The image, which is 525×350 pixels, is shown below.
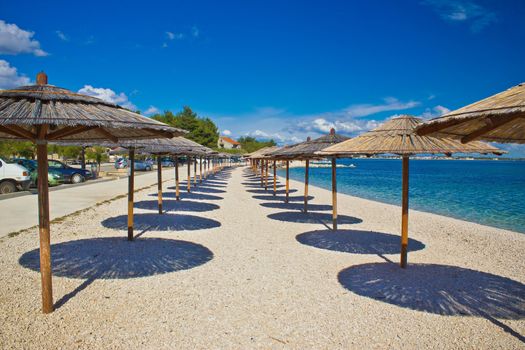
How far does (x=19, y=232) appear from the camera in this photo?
8.47 meters

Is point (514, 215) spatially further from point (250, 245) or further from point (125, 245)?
point (125, 245)

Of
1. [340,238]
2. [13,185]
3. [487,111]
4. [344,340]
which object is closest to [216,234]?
[340,238]

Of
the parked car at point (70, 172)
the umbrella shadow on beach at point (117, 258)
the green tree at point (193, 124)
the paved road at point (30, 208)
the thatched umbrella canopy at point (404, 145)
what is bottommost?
the umbrella shadow on beach at point (117, 258)

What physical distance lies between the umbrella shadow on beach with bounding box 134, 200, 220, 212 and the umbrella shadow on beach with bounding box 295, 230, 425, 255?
4908 millimetres

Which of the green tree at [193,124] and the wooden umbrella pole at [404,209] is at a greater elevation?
the green tree at [193,124]

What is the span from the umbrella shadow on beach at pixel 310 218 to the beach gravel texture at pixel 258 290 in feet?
5.74

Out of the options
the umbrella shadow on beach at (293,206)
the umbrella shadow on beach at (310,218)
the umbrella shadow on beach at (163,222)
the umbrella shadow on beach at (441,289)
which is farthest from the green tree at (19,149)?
the umbrella shadow on beach at (441,289)

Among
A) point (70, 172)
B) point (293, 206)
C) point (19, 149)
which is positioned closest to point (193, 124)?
point (19, 149)

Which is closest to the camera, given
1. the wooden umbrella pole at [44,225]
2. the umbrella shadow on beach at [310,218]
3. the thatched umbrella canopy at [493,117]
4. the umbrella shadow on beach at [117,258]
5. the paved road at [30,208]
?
the thatched umbrella canopy at [493,117]

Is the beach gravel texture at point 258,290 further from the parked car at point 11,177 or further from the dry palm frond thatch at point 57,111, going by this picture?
the parked car at point 11,177

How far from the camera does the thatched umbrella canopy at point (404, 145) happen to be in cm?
569

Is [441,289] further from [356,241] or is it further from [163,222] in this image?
[163,222]

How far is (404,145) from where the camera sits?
584cm

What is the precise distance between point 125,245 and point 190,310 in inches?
134
